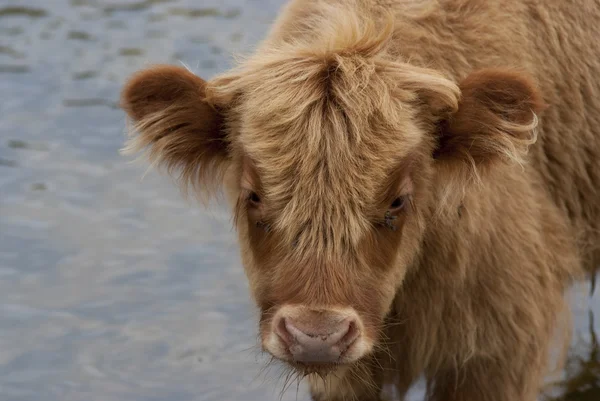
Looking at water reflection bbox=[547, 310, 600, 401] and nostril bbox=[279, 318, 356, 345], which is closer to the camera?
nostril bbox=[279, 318, 356, 345]

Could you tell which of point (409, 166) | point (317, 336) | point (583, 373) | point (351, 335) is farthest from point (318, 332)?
point (583, 373)

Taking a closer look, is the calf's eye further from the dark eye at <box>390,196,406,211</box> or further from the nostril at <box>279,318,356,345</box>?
the nostril at <box>279,318,356,345</box>

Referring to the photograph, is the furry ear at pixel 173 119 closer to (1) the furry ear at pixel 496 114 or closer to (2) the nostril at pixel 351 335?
(1) the furry ear at pixel 496 114

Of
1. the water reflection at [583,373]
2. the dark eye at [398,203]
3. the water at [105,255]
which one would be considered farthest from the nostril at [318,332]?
the water reflection at [583,373]

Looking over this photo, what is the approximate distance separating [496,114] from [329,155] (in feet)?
2.59

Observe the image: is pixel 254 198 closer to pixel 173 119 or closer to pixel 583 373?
pixel 173 119

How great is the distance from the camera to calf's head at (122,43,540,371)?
4992 mm

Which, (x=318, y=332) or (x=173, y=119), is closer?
(x=318, y=332)

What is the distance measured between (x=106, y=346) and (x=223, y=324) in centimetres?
81

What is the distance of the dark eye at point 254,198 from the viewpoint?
17.3 feet

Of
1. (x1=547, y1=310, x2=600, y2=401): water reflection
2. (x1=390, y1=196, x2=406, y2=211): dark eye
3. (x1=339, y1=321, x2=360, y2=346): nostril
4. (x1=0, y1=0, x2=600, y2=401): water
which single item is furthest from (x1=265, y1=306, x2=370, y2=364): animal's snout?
(x1=547, y1=310, x2=600, y2=401): water reflection

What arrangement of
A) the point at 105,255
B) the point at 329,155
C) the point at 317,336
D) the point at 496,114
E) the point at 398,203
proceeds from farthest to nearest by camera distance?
the point at 105,255 < the point at 496,114 < the point at 398,203 < the point at 329,155 < the point at 317,336

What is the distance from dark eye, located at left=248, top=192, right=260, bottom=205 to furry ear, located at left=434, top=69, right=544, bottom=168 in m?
0.86

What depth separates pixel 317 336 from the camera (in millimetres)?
4727
